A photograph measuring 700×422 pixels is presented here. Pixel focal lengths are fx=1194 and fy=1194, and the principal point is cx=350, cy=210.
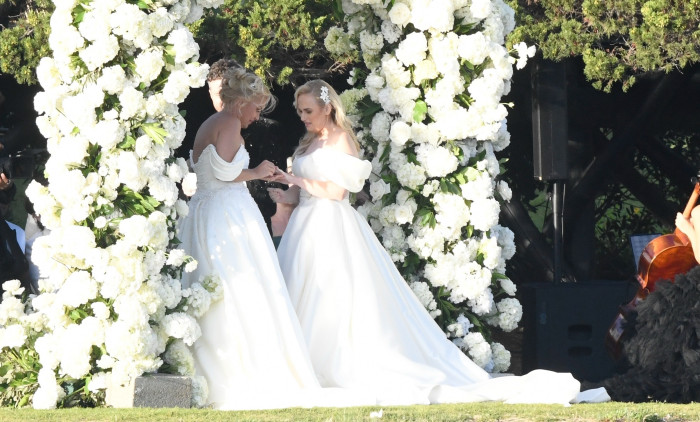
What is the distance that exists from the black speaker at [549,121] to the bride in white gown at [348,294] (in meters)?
1.82

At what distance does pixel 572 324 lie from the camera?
352 inches

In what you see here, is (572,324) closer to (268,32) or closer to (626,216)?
(268,32)

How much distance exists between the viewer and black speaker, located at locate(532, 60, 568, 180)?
29.3 ft

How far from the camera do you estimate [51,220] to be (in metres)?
6.43

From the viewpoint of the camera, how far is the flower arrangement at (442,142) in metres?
7.84

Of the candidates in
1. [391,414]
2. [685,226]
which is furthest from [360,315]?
[685,226]

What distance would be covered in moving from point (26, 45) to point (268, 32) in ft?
5.45

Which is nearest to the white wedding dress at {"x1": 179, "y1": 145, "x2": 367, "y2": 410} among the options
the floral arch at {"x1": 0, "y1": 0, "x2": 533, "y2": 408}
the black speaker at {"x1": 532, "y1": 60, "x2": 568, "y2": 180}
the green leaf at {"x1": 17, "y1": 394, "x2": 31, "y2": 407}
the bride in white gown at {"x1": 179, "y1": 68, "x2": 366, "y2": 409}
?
the bride in white gown at {"x1": 179, "y1": 68, "x2": 366, "y2": 409}

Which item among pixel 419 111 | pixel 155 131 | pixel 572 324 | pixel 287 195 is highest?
pixel 419 111

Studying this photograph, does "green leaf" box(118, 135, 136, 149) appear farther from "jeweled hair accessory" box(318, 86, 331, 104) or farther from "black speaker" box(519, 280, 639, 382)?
"black speaker" box(519, 280, 639, 382)

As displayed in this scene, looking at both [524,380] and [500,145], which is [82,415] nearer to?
[524,380]

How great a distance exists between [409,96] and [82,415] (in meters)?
3.17

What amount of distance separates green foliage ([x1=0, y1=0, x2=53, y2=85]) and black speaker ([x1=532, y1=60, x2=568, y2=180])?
3608 millimetres

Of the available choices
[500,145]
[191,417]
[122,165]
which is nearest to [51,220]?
[122,165]
